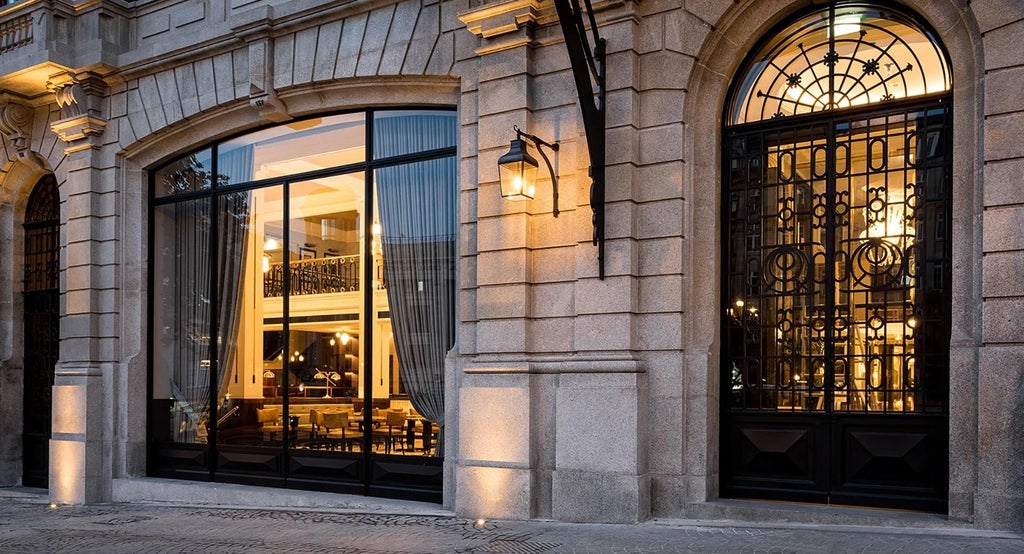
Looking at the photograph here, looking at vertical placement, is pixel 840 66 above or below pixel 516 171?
above

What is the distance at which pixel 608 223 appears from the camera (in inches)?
370

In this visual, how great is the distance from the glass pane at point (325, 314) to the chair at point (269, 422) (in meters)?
0.30

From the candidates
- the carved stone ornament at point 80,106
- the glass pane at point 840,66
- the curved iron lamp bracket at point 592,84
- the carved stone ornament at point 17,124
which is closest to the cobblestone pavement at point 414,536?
the curved iron lamp bracket at point 592,84

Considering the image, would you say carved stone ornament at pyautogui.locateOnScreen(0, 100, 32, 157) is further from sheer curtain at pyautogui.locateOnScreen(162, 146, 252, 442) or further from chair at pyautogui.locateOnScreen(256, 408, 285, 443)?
chair at pyautogui.locateOnScreen(256, 408, 285, 443)

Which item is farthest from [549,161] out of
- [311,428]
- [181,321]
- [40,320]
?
[40,320]

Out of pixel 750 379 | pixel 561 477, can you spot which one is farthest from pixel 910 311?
pixel 561 477

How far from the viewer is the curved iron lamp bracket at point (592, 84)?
879cm

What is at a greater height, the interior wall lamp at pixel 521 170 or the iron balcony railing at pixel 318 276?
the interior wall lamp at pixel 521 170

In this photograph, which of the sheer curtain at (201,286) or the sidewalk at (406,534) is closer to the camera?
the sidewalk at (406,534)

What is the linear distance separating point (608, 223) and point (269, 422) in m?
6.16

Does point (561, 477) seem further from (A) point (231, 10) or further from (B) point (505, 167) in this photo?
(A) point (231, 10)

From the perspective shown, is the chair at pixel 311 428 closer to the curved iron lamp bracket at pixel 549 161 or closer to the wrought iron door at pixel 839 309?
the curved iron lamp bracket at pixel 549 161

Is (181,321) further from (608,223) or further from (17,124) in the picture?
(608,223)

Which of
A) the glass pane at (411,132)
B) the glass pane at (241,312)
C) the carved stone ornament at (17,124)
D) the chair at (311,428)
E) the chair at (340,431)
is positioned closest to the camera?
the glass pane at (411,132)
